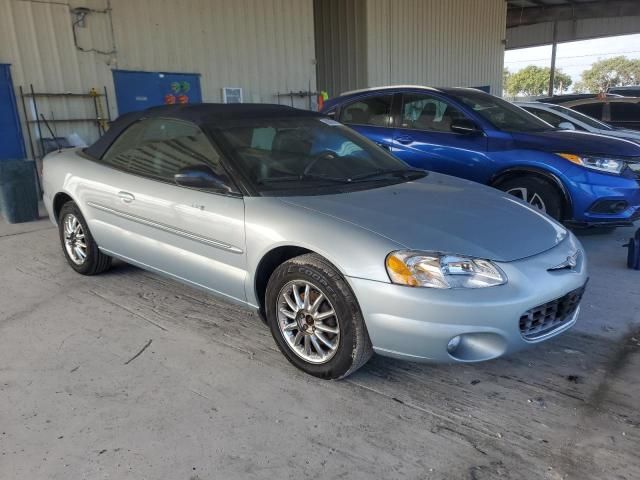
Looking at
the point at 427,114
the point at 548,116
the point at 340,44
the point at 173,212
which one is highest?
the point at 340,44

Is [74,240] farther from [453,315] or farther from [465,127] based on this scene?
[465,127]

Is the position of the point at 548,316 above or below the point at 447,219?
below

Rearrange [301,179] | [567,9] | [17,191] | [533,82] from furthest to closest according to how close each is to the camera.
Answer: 1. [533,82]
2. [567,9]
3. [17,191]
4. [301,179]

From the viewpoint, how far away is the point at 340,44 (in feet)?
46.7

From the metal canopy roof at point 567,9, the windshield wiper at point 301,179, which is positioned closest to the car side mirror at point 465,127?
the windshield wiper at point 301,179

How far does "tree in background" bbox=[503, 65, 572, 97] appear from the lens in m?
86.7

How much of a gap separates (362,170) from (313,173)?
0.41 m

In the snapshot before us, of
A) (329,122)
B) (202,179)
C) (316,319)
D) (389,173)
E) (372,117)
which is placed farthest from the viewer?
(372,117)

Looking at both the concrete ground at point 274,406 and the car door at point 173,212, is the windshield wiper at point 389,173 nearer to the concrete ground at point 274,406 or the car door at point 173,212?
the car door at point 173,212

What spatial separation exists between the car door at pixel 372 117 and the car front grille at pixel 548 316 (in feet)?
11.9

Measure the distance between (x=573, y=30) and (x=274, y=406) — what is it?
105 feet

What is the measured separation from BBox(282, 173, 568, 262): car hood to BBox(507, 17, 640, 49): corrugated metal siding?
94.7 feet

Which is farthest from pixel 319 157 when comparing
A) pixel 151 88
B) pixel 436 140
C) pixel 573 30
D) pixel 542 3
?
pixel 573 30

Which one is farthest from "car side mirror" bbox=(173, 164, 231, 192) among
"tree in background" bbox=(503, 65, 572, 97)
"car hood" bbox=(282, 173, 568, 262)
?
"tree in background" bbox=(503, 65, 572, 97)
